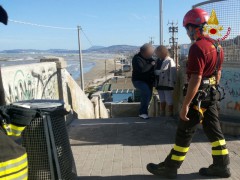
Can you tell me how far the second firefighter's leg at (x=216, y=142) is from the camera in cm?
376

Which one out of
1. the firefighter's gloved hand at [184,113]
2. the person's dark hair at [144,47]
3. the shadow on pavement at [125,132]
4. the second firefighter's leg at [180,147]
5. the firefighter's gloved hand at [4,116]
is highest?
the person's dark hair at [144,47]

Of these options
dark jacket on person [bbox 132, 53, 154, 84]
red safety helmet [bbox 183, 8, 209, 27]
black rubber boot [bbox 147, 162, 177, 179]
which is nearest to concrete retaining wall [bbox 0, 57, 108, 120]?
dark jacket on person [bbox 132, 53, 154, 84]

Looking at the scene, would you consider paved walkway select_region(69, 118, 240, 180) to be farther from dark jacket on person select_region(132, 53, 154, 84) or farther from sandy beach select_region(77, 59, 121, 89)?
sandy beach select_region(77, 59, 121, 89)

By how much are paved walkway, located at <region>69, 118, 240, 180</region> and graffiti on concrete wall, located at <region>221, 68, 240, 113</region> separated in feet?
2.13

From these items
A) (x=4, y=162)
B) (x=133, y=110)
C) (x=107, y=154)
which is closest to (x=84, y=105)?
(x=107, y=154)

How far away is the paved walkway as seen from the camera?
4219mm

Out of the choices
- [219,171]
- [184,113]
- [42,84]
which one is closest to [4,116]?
[184,113]

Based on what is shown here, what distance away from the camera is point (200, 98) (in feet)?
11.9

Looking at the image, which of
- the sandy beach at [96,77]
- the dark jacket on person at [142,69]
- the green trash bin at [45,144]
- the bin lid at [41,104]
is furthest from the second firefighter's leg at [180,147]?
the sandy beach at [96,77]

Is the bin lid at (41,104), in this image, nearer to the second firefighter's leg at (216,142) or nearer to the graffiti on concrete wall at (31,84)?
the graffiti on concrete wall at (31,84)

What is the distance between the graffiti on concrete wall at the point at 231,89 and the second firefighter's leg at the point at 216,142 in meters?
2.19

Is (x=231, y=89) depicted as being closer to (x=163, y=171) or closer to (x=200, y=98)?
(x=200, y=98)

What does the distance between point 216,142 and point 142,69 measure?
3218 millimetres

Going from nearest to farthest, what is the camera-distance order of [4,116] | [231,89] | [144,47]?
[4,116] → [231,89] → [144,47]
